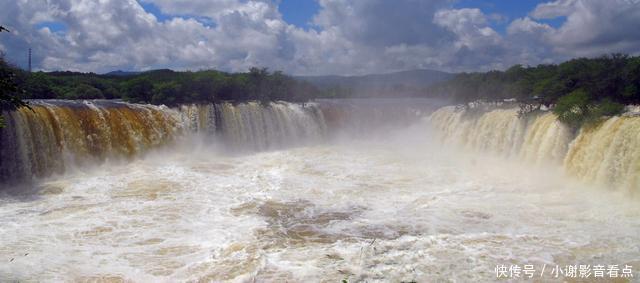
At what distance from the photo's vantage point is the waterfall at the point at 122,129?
49.1ft

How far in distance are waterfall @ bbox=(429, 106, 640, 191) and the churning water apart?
0.26 ft

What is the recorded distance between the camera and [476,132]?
72.6 feet

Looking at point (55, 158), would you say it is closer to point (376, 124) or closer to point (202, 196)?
point (202, 196)

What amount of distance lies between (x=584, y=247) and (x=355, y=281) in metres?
4.79

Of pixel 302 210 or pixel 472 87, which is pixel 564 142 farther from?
pixel 472 87

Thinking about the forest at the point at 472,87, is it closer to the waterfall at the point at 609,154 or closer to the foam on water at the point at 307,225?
the waterfall at the point at 609,154

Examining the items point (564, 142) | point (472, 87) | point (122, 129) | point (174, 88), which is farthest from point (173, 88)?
point (472, 87)

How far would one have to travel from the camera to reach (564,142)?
15.1 meters

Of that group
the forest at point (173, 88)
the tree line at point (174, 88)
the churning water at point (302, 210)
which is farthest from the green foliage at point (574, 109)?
the forest at point (173, 88)

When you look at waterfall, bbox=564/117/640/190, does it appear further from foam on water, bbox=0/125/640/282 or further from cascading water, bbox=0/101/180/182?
cascading water, bbox=0/101/180/182

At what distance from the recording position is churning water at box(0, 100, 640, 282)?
8070 mm

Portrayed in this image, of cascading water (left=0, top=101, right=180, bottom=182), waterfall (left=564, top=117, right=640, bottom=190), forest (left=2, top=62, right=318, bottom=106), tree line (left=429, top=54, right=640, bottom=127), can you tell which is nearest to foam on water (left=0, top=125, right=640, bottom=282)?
waterfall (left=564, top=117, right=640, bottom=190)

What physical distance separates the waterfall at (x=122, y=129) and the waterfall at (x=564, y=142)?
9.91 metres

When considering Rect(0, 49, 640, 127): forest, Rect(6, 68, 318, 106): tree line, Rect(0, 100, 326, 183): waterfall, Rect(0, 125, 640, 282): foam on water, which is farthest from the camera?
Rect(6, 68, 318, 106): tree line
